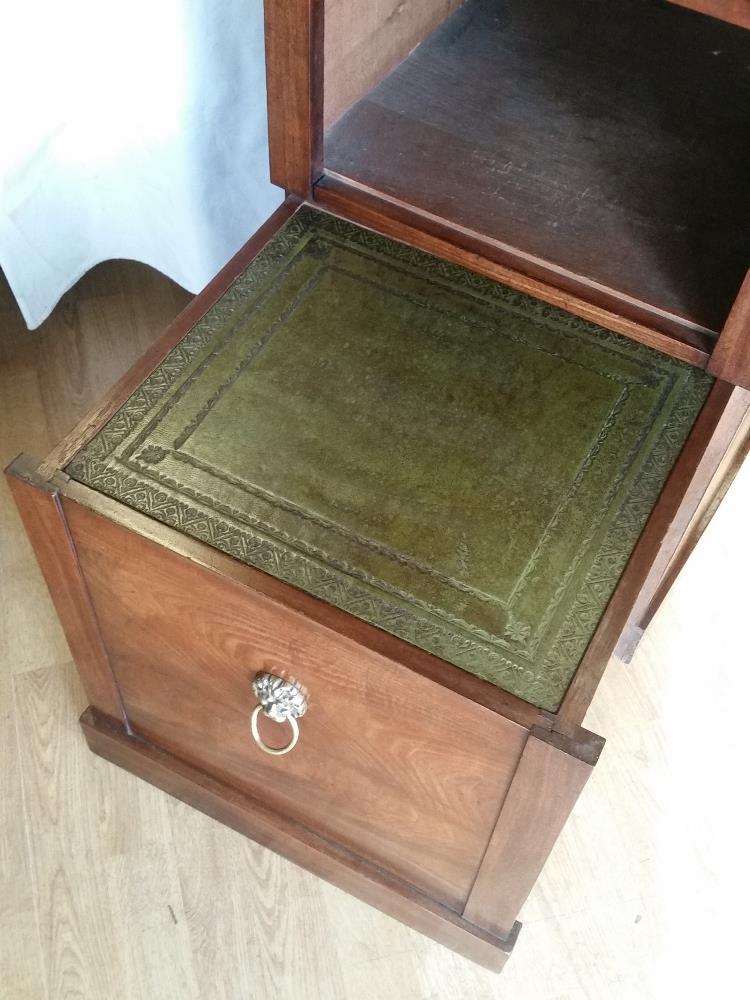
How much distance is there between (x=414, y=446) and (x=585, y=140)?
13.1 inches

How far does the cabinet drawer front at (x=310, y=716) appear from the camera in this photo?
676mm

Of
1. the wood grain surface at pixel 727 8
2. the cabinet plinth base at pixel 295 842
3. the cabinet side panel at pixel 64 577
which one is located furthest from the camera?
the cabinet plinth base at pixel 295 842

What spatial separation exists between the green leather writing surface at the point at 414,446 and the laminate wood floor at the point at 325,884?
0.45m

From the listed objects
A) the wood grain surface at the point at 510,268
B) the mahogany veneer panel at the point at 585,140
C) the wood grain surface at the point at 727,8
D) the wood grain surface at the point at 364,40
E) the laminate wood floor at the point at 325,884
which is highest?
the wood grain surface at the point at 727,8

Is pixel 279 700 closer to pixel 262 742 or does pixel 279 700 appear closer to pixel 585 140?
pixel 262 742

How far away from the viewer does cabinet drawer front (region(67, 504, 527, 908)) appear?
0.68 meters

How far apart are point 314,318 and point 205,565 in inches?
8.7

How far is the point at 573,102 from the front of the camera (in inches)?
35.1

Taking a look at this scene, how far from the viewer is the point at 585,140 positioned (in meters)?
0.87

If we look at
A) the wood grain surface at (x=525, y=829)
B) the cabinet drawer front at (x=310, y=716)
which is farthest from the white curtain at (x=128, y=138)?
the wood grain surface at (x=525, y=829)

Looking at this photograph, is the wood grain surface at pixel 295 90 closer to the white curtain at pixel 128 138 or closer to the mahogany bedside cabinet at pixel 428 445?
the mahogany bedside cabinet at pixel 428 445

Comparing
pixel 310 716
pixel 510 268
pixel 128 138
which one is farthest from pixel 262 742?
pixel 128 138

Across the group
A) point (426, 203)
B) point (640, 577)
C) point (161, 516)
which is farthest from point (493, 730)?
point (426, 203)

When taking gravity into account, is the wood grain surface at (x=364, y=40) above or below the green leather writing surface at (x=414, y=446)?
above
